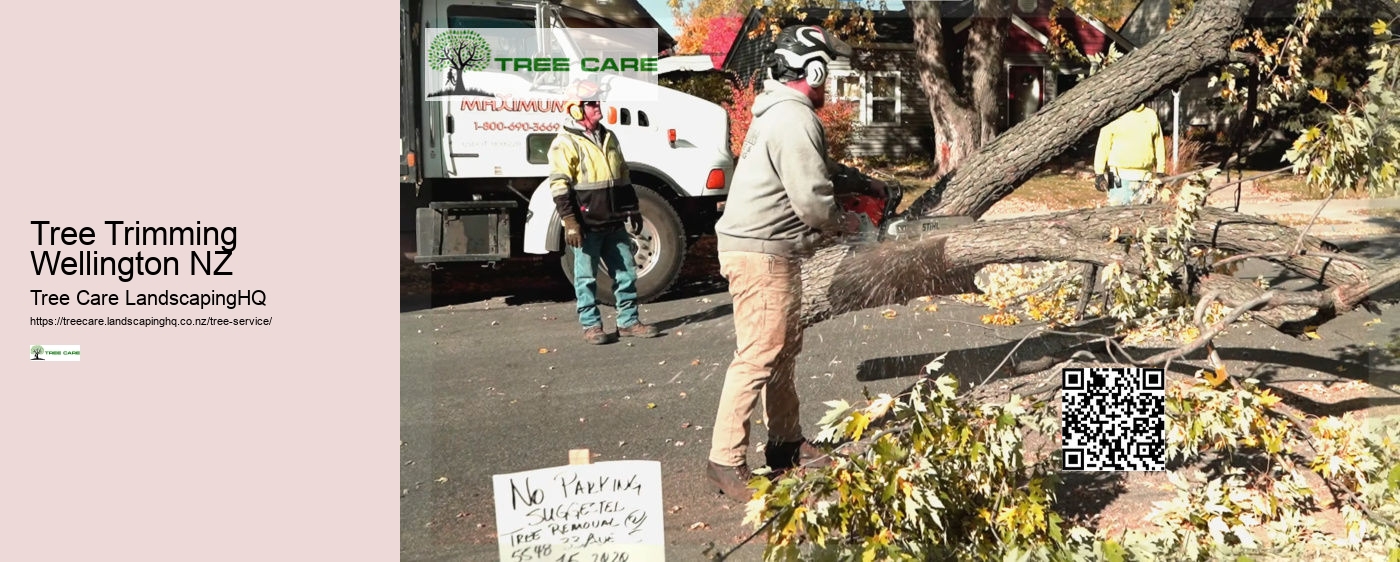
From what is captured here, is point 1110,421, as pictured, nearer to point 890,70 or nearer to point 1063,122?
point 1063,122

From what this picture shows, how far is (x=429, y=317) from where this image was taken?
21.4 feet

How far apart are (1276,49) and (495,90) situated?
10.2 ft

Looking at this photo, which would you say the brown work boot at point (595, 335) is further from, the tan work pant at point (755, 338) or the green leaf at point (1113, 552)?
the green leaf at point (1113, 552)

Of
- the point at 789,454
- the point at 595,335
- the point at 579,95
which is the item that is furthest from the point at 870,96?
the point at 595,335

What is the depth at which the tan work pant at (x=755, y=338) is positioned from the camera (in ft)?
13.1

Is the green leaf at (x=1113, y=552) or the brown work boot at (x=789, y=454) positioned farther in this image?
the brown work boot at (x=789, y=454)

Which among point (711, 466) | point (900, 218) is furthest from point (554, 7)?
point (711, 466)

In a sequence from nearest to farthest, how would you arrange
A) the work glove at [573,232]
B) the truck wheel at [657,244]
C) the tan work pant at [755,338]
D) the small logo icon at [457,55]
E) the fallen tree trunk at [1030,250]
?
the tan work pant at [755,338]
the fallen tree trunk at [1030,250]
the small logo icon at [457,55]
the work glove at [573,232]
the truck wheel at [657,244]

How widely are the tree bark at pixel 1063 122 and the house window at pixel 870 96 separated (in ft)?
0.77

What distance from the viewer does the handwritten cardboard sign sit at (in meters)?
3.59

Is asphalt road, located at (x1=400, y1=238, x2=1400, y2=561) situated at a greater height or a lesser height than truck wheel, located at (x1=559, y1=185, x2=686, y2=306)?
lesser

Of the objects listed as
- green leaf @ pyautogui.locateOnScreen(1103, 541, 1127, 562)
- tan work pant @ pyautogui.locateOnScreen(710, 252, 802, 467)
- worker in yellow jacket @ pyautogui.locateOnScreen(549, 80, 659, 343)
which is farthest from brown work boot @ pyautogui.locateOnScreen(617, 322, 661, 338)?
green leaf @ pyautogui.locateOnScreen(1103, 541, 1127, 562)
